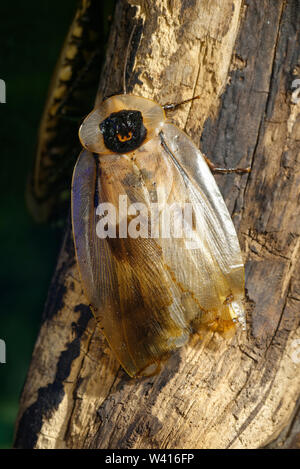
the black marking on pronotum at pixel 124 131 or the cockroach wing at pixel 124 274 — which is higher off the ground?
the black marking on pronotum at pixel 124 131

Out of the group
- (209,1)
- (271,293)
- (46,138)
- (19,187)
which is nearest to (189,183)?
(271,293)

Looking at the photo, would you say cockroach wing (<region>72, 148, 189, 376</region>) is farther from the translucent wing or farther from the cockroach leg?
the cockroach leg

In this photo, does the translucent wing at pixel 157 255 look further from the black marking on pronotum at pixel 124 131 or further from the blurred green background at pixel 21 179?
the blurred green background at pixel 21 179

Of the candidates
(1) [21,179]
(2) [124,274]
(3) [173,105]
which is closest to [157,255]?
(2) [124,274]

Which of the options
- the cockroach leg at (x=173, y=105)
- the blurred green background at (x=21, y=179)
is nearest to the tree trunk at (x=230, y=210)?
the cockroach leg at (x=173, y=105)

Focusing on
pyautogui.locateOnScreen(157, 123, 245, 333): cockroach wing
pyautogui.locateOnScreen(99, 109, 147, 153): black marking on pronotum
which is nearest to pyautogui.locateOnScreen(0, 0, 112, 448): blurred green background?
pyautogui.locateOnScreen(99, 109, 147, 153): black marking on pronotum

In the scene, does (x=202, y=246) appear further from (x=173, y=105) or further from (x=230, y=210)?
(x=173, y=105)

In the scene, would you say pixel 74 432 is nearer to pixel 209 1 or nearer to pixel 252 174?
pixel 252 174
